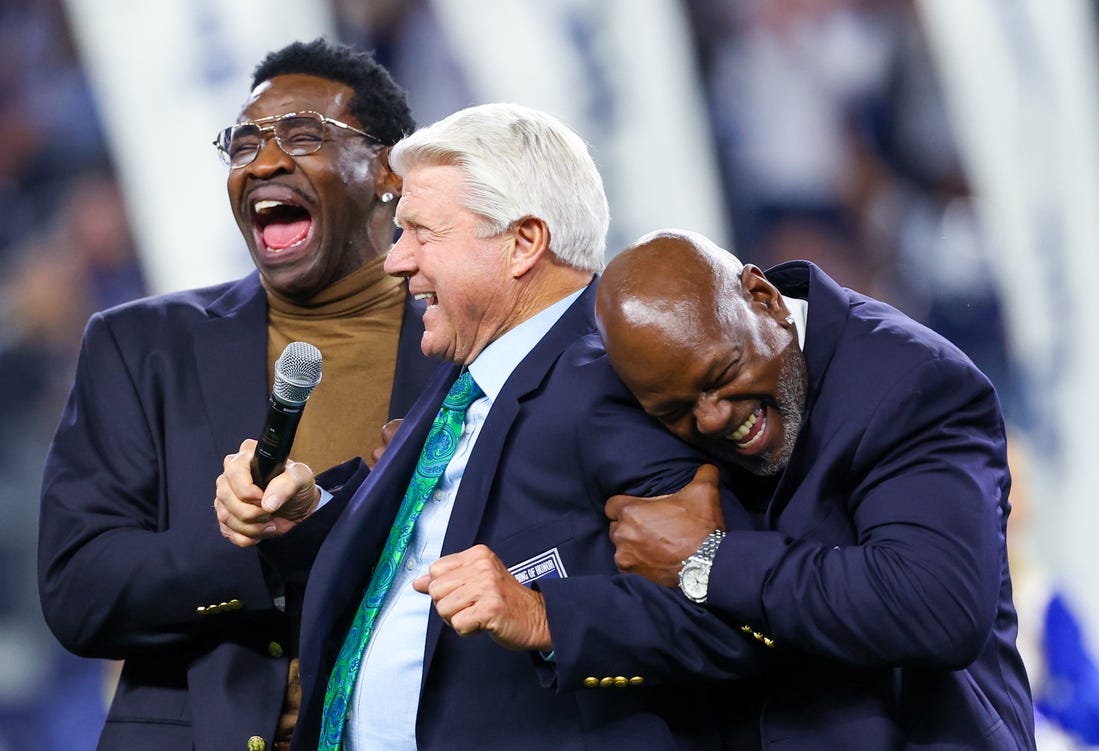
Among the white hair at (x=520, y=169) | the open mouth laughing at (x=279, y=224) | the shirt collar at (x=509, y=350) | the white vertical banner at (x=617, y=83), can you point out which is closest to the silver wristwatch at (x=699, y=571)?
the shirt collar at (x=509, y=350)

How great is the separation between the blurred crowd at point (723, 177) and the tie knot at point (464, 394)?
8.26 ft

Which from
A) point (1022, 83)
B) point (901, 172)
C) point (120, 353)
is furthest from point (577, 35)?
point (120, 353)

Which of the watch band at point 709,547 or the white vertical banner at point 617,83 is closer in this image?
the watch band at point 709,547

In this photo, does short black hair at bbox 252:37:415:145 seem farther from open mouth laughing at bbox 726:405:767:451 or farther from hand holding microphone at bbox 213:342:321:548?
open mouth laughing at bbox 726:405:767:451

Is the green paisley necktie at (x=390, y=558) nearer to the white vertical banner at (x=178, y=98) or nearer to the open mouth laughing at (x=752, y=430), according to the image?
the open mouth laughing at (x=752, y=430)

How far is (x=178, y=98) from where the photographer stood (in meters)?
4.70

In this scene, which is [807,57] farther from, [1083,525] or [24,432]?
[24,432]

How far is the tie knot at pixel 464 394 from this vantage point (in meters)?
2.30

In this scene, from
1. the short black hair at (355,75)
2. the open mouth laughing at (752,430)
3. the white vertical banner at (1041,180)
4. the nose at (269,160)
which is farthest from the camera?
the white vertical banner at (1041,180)

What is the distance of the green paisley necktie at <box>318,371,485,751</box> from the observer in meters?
2.21

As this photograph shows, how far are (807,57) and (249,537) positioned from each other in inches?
123

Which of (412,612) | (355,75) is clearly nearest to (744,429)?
(412,612)

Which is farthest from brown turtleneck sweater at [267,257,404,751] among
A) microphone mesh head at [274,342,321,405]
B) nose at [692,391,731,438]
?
nose at [692,391,731,438]

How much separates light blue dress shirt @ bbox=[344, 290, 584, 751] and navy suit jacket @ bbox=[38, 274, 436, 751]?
249 millimetres
